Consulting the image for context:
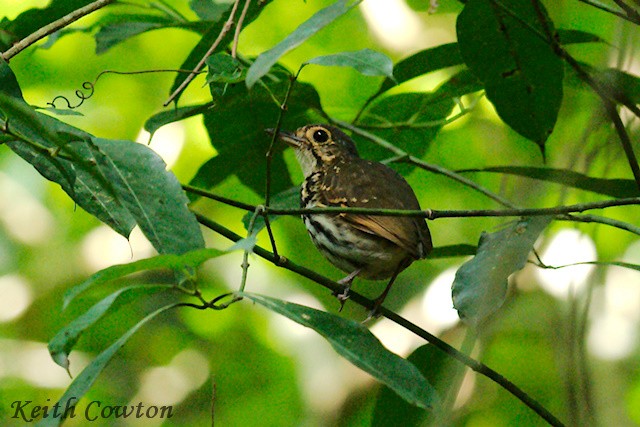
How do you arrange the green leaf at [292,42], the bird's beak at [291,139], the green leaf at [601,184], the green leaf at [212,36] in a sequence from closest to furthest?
the green leaf at [292,42], the green leaf at [601,184], the green leaf at [212,36], the bird's beak at [291,139]

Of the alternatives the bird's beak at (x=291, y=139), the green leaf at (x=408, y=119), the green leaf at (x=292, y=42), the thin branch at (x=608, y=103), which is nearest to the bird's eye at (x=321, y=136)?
the bird's beak at (x=291, y=139)

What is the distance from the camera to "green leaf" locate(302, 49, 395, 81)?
1846 millimetres

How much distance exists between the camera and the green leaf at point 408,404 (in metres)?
2.73

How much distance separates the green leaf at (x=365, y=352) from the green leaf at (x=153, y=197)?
205 millimetres

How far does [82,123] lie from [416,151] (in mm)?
2320

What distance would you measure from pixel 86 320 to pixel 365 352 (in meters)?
0.54

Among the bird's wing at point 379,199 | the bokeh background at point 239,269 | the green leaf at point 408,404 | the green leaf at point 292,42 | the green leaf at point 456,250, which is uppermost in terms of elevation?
the green leaf at point 292,42

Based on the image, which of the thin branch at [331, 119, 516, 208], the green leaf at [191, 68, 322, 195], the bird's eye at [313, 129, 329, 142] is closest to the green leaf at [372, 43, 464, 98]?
the thin branch at [331, 119, 516, 208]

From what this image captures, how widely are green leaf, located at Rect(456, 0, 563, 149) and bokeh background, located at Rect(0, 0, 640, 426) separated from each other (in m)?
1.36

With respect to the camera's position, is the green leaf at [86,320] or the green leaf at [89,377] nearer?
the green leaf at [86,320]

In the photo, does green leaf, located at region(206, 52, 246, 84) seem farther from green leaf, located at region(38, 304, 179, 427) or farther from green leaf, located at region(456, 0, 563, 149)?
green leaf, located at region(456, 0, 563, 149)

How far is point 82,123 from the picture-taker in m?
5.07

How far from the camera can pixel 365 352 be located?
1.86m

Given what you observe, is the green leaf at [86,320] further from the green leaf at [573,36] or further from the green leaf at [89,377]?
the green leaf at [573,36]
